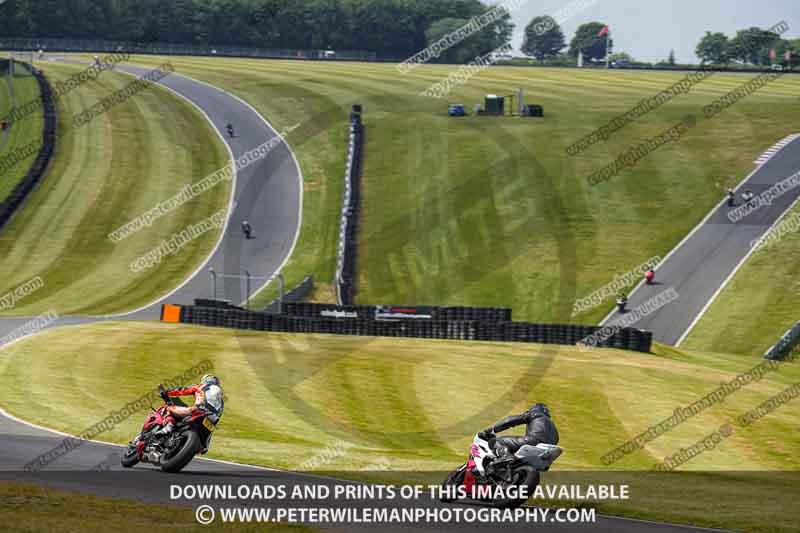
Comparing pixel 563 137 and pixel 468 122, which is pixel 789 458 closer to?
pixel 563 137

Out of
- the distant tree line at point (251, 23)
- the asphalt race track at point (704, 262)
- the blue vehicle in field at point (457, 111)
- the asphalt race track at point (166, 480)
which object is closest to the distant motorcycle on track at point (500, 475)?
the asphalt race track at point (166, 480)

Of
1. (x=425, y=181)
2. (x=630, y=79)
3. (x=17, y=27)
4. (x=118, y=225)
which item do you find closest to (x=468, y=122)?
(x=425, y=181)

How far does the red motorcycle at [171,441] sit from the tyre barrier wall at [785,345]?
31.7 m

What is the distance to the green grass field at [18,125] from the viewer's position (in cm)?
7062

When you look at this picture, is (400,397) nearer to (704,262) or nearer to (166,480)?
(166,480)

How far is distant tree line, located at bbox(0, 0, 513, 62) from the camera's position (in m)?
157

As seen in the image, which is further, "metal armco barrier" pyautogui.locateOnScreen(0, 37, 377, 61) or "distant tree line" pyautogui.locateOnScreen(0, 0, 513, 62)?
"distant tree line" pyautogui.locateOnScreen(0, 0, 513, 62)

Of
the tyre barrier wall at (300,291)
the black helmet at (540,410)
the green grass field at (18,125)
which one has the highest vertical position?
the black helmet at (540,410)

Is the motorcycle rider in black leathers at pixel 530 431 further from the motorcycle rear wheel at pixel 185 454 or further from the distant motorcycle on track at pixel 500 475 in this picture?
the motorcycle rear wheel at pixel 185 454

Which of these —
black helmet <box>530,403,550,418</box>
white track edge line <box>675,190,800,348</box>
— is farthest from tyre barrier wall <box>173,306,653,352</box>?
black helmet <box>530,403,550,418</box>

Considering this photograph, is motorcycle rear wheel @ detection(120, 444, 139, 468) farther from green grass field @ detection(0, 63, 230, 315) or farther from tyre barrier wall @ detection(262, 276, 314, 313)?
green grass field @ detection(0, 63, 230, 315)

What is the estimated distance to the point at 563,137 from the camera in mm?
79125

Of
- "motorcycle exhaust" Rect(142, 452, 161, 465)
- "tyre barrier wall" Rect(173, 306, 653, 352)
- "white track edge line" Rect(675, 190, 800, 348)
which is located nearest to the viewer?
"motorcycle exhaust" Rect(142, 452, 161, 465)

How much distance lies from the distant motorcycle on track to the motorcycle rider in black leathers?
94 millimetres
